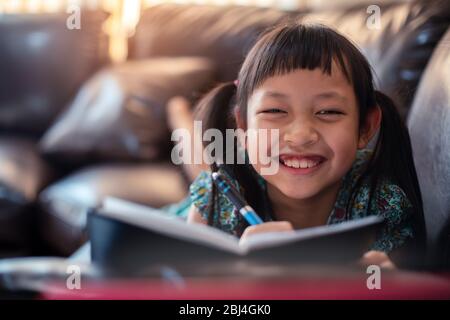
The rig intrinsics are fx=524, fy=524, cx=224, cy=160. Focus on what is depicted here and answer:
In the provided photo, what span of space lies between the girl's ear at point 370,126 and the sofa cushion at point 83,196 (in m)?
0.33

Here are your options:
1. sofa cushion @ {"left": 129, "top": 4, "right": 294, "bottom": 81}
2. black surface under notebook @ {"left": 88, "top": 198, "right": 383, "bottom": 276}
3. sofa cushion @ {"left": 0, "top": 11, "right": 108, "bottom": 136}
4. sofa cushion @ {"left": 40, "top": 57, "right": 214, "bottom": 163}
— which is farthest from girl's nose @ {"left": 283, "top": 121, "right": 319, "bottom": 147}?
sofa cushion @ {"left": 0, "top": 11, "right": 108, "bottom": 136}

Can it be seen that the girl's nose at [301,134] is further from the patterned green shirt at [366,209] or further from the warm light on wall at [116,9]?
the warm light on wall at [116,9]

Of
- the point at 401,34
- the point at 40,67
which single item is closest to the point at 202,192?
the point at 401,34

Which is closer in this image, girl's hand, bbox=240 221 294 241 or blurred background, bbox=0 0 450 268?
girl's hand, bbox=240 221 294 241

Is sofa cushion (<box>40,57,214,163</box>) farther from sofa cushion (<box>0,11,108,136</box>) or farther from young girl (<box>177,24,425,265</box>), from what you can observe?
young girl (<box>177,24,425,265</box>)

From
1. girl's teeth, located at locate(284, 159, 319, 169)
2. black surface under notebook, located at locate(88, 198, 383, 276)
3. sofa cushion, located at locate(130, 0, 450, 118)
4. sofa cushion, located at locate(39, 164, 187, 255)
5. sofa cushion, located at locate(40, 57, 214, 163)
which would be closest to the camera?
black surface under notebook, located at locate(88, 198, 383, 276)

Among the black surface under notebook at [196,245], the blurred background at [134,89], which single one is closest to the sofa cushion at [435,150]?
the blurred background at [134,89]

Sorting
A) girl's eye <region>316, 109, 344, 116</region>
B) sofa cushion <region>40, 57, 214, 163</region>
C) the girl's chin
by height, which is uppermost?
sofa cushion <region>40, 57, 214, 163</region>

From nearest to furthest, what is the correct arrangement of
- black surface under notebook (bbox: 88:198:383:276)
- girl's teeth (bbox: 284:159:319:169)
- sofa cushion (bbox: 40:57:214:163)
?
A: black surface under notebook (bbox: 88:198:383:276)
girl's teeth (bbox: 284:159:319:169)
sofa cushion (bbox: 40:57:214:163)

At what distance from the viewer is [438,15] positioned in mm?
782

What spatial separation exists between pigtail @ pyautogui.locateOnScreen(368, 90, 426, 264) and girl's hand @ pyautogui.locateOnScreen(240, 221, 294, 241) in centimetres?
13

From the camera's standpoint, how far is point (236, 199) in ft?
1.96

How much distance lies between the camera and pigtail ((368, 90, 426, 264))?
60cm
